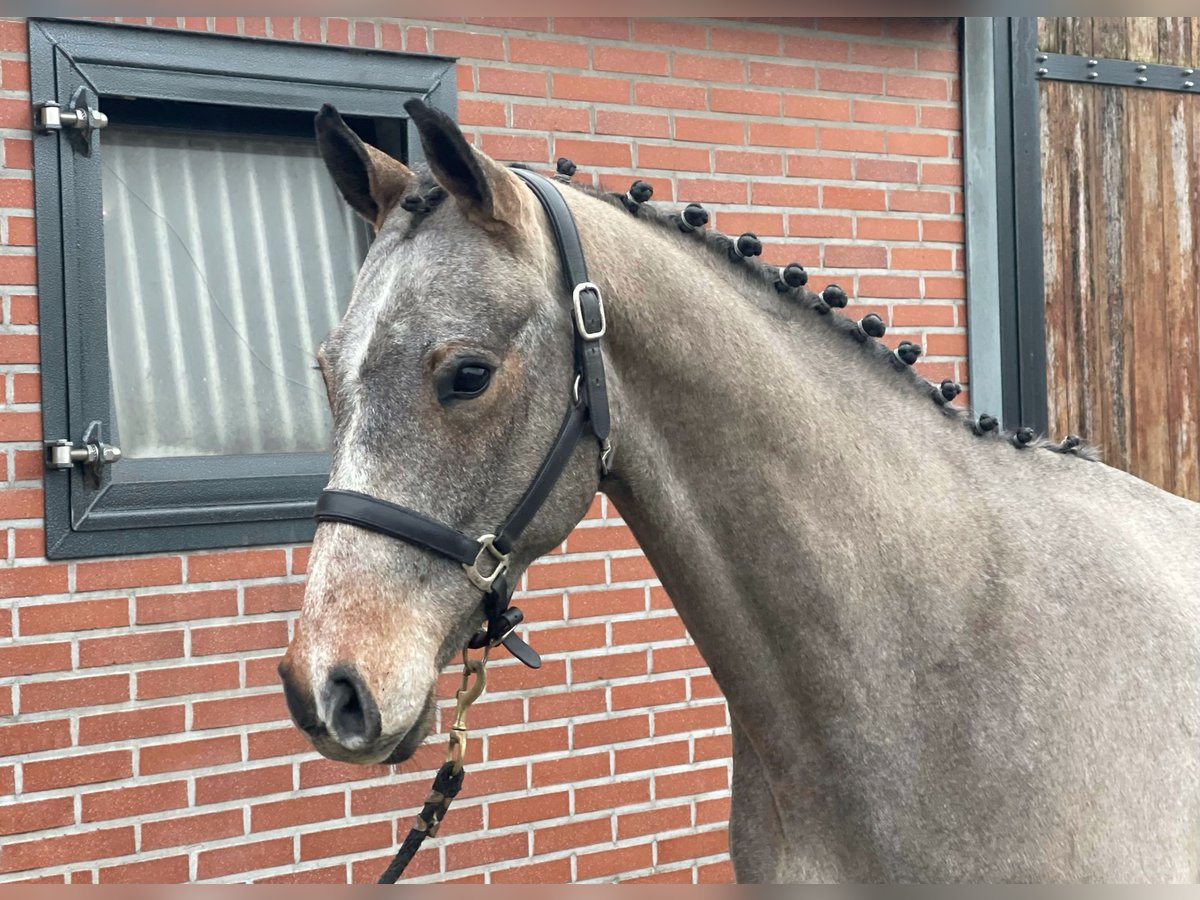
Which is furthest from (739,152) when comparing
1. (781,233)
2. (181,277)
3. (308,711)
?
(308,711)

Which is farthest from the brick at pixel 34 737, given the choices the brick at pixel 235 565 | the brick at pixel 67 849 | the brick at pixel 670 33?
the brick at pixel 670 33

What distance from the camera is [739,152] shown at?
3.91 metres

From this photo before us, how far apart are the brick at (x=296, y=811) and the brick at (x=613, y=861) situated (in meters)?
0.80

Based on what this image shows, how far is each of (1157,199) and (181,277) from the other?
12.4ft

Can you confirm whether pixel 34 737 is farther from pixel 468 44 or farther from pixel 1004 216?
pixel 1004 216

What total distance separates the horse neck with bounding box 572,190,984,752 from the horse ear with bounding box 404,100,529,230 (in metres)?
0.17

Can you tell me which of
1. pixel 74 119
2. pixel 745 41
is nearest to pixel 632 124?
pixel 745 41

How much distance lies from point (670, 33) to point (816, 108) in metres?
0.62

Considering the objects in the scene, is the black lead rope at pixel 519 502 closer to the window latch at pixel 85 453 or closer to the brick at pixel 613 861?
the window latch at pixel 85 453

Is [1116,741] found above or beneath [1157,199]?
beneath

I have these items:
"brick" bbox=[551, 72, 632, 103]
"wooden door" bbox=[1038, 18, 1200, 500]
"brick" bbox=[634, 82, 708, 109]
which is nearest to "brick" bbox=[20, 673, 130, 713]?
"brick" bbox=[551, 72, 632, 103]

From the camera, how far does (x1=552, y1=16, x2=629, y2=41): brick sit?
11.9 feet

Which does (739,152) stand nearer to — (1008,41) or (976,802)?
(1008,41)

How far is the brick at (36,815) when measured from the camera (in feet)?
9.43
